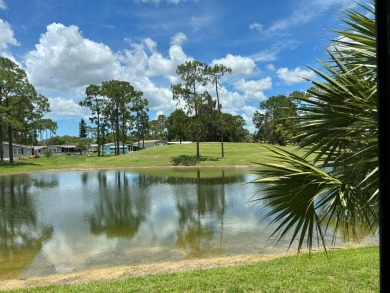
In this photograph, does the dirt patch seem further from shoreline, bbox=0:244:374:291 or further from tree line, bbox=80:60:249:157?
tree line, bbox=80:60:249:157

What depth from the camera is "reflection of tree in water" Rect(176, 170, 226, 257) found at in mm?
9477

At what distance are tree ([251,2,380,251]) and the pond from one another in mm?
661

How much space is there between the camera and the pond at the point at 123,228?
28.9 feet

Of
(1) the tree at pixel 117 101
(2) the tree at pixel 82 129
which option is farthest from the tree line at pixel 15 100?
(2) the tree at pixel 82 129

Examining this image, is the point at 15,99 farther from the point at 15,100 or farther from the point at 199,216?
the point at 199,216

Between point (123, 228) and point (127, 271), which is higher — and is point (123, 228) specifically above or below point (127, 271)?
below

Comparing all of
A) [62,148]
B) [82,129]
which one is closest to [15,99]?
[62,148]

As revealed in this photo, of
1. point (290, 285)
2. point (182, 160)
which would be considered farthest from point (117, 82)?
point (290, 285)

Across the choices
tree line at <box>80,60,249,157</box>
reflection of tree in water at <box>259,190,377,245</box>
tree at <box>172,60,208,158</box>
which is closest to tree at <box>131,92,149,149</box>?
tree line at <box>80,60,249,157</box>

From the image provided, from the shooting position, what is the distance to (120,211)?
595 inches

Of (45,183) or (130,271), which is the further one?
(45,183)

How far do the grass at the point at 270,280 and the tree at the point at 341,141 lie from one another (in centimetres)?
212

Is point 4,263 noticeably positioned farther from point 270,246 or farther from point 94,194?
point 94,194

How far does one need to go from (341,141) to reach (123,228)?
992cm
